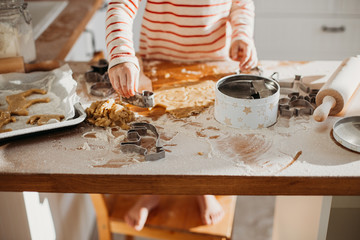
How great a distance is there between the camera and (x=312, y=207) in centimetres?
91

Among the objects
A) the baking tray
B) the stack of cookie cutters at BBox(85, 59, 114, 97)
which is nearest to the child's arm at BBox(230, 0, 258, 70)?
the stack of cookie cutters at BBox(85, 59, 114, 97)

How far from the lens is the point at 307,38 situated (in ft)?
7.70

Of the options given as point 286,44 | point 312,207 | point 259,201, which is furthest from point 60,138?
point 286,44

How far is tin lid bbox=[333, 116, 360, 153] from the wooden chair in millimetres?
465

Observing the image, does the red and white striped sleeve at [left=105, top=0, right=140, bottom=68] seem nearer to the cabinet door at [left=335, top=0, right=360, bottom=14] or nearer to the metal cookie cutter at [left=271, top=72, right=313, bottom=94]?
the metal cookie cutter at [left=271, top=72, right=313, bottom=94]

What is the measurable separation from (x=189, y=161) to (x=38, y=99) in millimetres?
418

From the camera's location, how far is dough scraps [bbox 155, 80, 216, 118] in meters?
0.90

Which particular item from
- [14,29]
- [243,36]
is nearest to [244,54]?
[243,36]

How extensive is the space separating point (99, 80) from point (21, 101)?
0.21 meters

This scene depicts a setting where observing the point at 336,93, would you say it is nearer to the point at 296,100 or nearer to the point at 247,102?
the point at 296,100

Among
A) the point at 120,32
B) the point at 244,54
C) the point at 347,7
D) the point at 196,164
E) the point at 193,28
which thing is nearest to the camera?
the point at 196,164

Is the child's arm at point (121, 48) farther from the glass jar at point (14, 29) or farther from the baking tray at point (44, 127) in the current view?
the glass jar at point (14, 29)

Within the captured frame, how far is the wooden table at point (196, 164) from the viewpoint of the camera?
689 mm

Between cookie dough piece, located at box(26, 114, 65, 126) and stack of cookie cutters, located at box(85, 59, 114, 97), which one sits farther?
stack of cookie cutters, located at box(85, 59, 114, 97)
